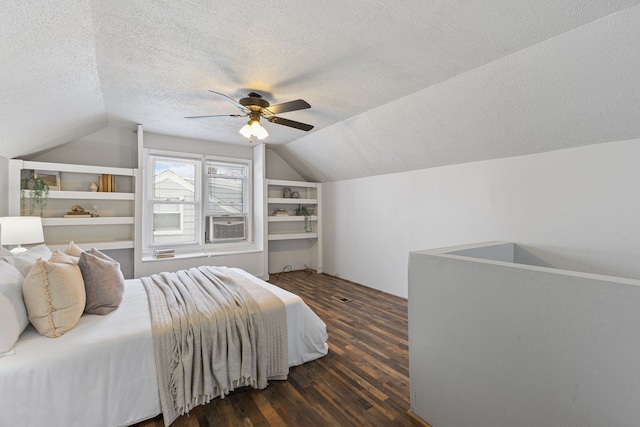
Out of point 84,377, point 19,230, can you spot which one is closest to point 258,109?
point 84,377

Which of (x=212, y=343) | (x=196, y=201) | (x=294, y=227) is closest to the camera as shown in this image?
(x=212, y=343)

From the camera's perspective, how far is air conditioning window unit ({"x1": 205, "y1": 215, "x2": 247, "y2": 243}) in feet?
16.6

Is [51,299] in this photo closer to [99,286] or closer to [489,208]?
[99,286]

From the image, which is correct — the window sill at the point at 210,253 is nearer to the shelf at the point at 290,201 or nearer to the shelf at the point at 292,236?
the shelf at the point at 292,236

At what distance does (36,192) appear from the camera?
3.45m

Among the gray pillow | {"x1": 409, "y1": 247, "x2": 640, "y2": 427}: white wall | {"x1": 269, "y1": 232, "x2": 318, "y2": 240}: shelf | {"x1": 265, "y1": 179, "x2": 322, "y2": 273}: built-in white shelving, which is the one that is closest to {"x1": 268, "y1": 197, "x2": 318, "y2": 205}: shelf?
{"x1": 265, "y1": 179, "x2": 322, "y2": 273}: built-in white shelving

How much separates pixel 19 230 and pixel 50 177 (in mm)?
1453

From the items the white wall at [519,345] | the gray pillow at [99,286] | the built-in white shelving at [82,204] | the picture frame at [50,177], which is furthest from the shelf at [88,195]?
the white wall at [519,345]

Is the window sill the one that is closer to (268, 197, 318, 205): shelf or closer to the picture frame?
(268, 197, 318, 205): shelf

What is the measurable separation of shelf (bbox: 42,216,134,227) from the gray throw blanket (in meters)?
2.05

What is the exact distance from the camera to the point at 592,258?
222cm

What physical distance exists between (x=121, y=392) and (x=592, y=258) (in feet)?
11.6

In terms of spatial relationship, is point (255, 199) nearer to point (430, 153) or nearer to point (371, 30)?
point (430, 153)

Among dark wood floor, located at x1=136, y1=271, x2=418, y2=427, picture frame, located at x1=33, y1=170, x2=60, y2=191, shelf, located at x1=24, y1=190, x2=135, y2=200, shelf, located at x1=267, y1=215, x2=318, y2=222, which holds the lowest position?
dark wood floor, located at x1=136, y1=271, x2=418, y2=427
